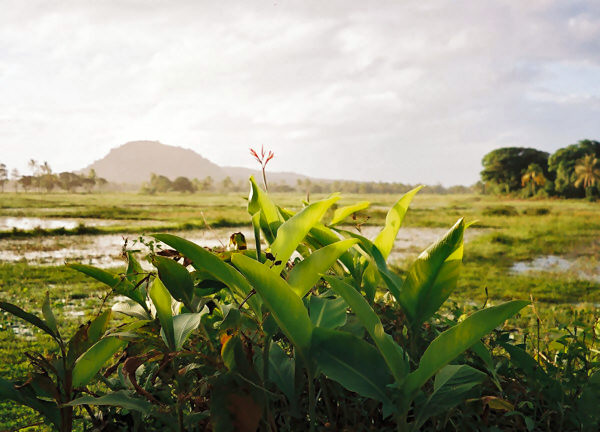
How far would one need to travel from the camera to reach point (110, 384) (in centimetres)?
82

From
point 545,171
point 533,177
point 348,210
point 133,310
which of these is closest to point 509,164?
point 545,171

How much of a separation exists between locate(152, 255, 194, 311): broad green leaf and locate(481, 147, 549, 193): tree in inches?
1537

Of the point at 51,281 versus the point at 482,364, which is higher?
the point at 482,364

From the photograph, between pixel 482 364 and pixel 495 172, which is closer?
pixel 482 364

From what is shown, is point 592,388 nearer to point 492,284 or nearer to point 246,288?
point 246,288

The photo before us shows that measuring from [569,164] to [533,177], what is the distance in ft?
7.87

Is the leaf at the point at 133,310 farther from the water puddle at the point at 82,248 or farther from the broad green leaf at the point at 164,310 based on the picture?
the water puddle at the point at 82,248

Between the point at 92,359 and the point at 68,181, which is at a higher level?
the point at 68,181

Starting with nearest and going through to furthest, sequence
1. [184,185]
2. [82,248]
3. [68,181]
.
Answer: [82,248], [68,181], [184,185]

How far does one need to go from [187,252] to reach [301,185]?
155 ft

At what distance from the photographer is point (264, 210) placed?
835 millimetres

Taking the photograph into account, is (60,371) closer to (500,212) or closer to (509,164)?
(500,212)

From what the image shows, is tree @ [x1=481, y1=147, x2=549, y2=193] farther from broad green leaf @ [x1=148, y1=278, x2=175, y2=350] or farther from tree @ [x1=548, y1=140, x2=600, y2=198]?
broad green leaf @ [x1=148, y1=278, x2=175, y2=350]

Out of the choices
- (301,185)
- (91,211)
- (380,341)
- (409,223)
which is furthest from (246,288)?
(301,185)
